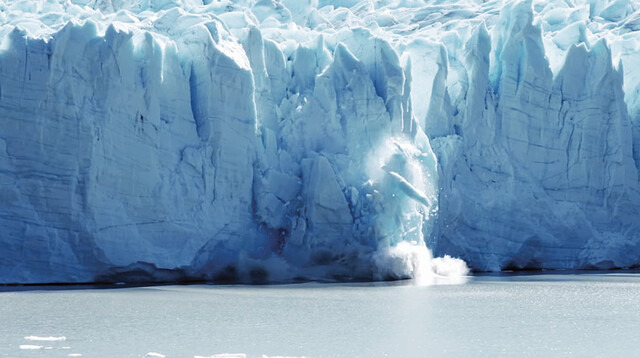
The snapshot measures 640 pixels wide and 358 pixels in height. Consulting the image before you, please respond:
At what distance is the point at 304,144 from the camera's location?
17.4m

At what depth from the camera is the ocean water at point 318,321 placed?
880cm

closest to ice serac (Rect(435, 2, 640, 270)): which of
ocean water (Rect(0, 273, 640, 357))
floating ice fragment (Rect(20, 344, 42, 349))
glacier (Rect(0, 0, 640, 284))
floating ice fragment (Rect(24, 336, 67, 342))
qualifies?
glacier (Rect(0, 0, 640, 284))

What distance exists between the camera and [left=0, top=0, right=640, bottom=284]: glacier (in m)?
14.8

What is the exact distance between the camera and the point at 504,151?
1989 centimetres

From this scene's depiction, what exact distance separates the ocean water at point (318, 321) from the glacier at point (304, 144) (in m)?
1.32

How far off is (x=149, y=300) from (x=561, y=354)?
5.97m

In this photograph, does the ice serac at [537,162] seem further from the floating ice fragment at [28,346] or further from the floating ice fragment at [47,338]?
the floating ice fragment at [28,346]

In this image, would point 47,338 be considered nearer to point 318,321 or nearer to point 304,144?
point 318,321

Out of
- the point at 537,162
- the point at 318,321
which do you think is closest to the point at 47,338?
the point at 318,321

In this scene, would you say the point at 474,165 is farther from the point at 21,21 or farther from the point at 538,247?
the point at 21,21

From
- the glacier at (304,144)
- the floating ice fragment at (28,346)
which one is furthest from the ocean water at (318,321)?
the glacier at (304,144)

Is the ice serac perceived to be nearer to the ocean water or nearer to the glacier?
the glacier

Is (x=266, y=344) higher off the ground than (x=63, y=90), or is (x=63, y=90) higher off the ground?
(x=63, y=90)

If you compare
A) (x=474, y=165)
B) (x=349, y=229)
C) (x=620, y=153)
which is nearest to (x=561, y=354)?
(x=349, y=229)
